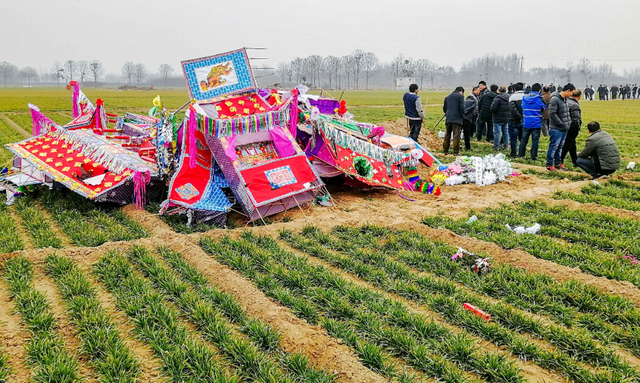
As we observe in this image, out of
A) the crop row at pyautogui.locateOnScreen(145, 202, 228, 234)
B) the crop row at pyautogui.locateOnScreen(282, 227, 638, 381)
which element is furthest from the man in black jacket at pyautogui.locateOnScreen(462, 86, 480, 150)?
the crop row at pyautogui.locateOnScreen(145, 202, 228, 234)

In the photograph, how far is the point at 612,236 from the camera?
18.9 ft

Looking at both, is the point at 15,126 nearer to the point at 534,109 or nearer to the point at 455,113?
the point at 455,113

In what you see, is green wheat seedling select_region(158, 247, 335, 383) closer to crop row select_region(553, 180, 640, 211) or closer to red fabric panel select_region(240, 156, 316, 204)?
red fabric panel select_region(240, 156, 316, 204)

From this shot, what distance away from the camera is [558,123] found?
381 inches

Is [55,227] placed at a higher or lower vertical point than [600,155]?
lower

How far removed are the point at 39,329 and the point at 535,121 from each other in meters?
10.4

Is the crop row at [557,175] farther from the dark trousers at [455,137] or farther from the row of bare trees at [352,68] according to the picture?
the row of bare trees at [352,68]

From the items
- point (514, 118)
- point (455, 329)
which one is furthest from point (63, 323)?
point (514, 118)

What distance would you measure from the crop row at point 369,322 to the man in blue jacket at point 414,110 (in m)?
7.61

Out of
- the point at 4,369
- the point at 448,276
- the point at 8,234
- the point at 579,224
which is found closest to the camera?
the point at 4,369

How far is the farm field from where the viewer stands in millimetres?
3359

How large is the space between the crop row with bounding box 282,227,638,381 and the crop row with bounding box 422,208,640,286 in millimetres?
1384

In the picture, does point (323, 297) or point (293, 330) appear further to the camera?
point (323, 297)

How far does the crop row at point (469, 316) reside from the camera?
3.41m
